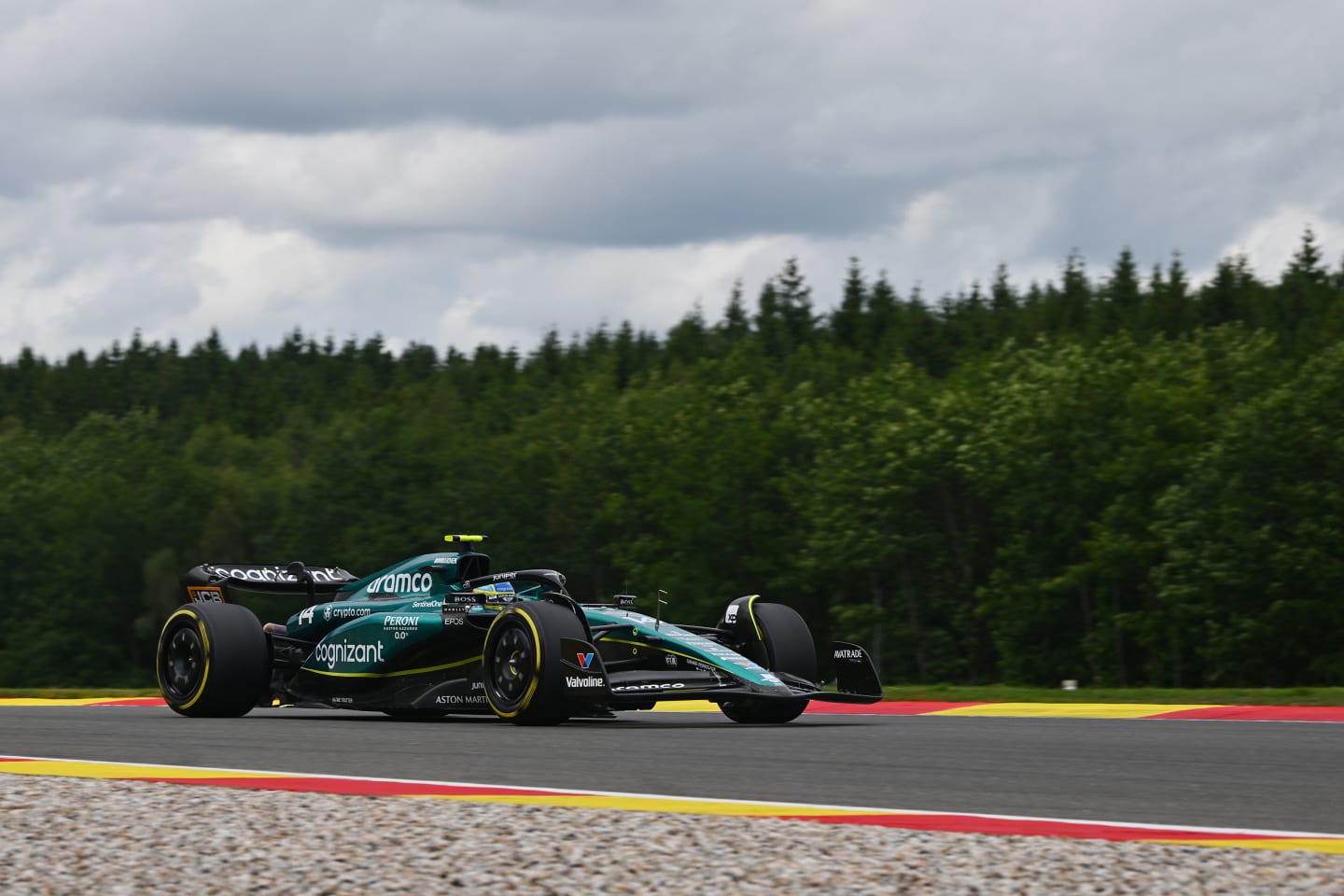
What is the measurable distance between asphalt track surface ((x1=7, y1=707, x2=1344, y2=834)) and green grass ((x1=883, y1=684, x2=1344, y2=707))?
11.6ft

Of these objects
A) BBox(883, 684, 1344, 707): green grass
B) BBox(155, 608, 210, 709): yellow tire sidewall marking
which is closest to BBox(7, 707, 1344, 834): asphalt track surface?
BBox(155, 608, 210, 709): yellow tire sidewall marking

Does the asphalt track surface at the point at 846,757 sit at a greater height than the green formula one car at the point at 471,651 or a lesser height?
lesser

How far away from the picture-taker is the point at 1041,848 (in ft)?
23.6

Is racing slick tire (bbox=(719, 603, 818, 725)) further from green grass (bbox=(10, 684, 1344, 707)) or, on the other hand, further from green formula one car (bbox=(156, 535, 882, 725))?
green grass (bbox=(10, 684, 1344, 707))

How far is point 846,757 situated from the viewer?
35.9ft

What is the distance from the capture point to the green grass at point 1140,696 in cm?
1761

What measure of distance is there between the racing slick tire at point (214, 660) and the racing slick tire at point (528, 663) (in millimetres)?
2643

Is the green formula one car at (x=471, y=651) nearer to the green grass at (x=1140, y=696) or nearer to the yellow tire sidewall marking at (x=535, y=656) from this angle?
the yellow tire sidewall marking at (x=535, y=656)

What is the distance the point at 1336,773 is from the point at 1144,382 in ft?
193

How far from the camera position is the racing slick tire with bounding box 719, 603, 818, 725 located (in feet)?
48.2

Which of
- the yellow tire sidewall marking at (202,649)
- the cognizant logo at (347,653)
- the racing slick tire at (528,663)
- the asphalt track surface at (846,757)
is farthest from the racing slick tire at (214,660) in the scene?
the racing slick tire at (528,663)

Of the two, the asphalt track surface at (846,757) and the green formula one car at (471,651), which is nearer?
the asphalt track surface at (846,757)

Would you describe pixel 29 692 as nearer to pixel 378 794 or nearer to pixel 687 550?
pixel 378 794

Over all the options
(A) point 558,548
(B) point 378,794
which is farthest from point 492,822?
(A) point 558,548
